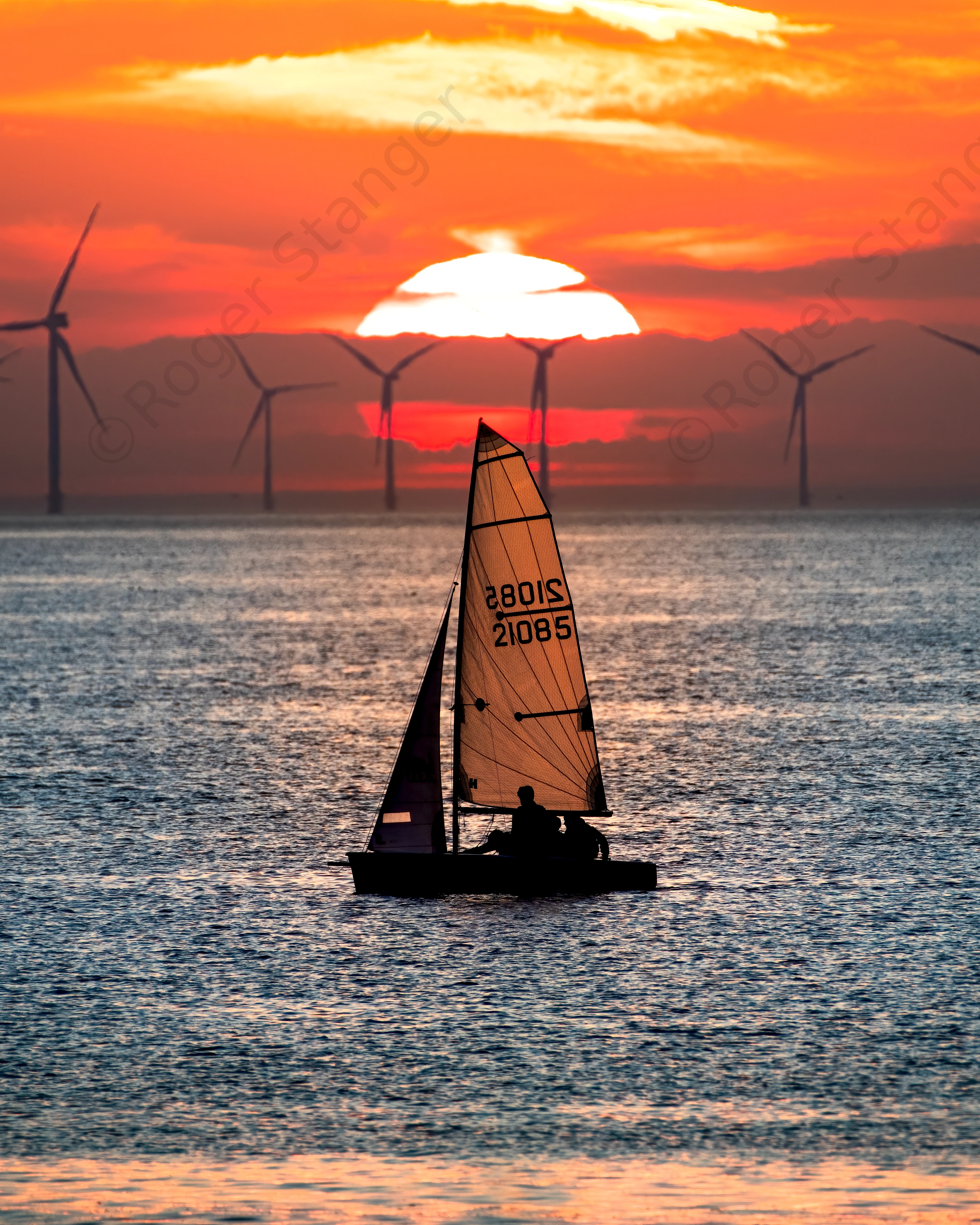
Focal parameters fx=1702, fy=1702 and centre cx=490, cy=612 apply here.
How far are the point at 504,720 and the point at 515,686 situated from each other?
0.82 metres

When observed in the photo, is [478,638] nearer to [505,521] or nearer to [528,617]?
[528,617]

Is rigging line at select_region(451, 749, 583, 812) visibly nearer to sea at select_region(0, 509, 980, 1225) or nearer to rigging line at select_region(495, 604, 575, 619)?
sea at select_region(0, 509, 980, 1225)

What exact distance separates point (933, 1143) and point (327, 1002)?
11.5m

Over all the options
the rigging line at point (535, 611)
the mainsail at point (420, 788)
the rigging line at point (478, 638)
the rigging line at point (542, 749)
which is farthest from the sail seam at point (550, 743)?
the mainsail at point (420, 788)

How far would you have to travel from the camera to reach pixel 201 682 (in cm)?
9494

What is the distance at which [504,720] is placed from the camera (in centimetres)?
3875

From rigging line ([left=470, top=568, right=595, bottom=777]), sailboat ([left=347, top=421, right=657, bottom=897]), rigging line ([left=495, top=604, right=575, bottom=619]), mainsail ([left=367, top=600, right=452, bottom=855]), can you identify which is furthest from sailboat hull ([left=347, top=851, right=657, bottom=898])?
rigging line ([left=495, top=604, right=575, bottom=619])

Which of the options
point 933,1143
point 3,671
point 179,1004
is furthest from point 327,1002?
point 3,671

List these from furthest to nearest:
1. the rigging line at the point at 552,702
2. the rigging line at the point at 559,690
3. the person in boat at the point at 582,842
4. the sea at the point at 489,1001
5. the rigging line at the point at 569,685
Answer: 1. the rigging line at the point at 552,702
2. the rigging line at the point at 569,685
3. the rigging line at the point at 559,690
4. the person in boat at the point at 582,842
5. the sea at the point at 489,1001

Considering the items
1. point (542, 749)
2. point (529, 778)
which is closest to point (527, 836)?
point (529, 778)

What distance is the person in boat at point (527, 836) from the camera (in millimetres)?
37000

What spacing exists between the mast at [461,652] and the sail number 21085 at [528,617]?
76 centimetres

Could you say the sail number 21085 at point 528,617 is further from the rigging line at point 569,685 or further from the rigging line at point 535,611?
the rigging line at point 569,685

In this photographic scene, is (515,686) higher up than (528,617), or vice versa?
Result: (528,617)
